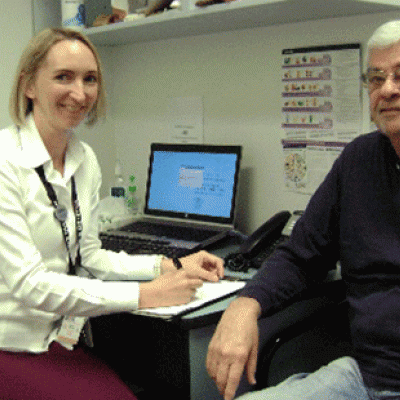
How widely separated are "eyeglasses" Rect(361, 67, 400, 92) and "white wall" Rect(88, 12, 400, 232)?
507 mm

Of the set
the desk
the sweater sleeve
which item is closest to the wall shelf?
the sweater sleeve

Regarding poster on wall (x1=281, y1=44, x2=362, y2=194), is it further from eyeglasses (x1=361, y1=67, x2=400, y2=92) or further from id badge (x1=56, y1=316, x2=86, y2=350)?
id badge (x1=56, y1=316, x2=86, y2=350)

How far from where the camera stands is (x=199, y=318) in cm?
122

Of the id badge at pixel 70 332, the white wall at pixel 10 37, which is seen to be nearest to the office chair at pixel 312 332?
the id badge at pixel 70 332

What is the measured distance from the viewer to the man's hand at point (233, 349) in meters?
1.04

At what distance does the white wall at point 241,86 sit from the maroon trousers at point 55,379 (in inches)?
36.6

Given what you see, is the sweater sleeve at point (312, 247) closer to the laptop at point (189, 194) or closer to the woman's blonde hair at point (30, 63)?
the laptop at point (189, 194)

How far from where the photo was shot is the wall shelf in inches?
60.3

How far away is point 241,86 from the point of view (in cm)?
206

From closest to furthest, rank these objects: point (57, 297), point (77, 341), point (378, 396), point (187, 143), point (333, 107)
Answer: point (378, 396)
point (57, 297)
point (77, 341)
point (333, 107)
point (187, 143)

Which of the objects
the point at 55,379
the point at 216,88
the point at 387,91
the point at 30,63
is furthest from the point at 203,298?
the point at 216,88

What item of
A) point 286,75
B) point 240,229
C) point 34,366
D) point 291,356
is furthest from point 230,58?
point 34,366

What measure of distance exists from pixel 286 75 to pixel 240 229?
2.00ft

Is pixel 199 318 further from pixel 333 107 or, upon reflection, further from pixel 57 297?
pixel 333 107
